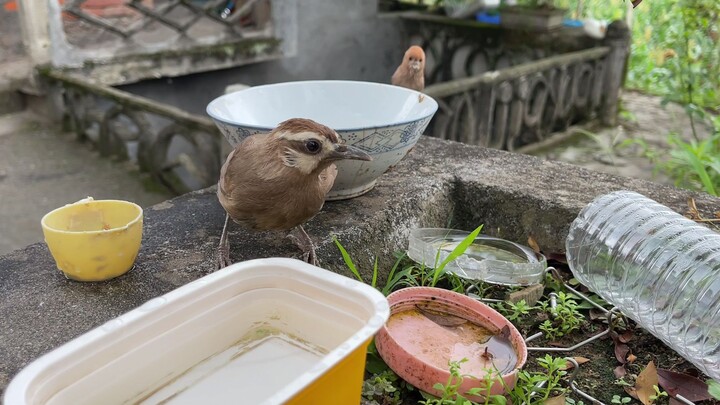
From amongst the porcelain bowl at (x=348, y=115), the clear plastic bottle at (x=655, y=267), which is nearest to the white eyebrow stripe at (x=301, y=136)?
the porcelain bowl at (x=348, y=115)

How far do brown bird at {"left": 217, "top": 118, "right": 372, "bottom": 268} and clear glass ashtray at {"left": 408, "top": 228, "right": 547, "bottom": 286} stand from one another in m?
0.46

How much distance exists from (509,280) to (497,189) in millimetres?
447

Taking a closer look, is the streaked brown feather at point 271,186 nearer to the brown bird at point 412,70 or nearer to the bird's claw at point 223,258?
the bird's claw at point 223,258

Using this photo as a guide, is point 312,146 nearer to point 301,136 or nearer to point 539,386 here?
point 301,136

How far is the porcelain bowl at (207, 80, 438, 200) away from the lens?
2.00 m

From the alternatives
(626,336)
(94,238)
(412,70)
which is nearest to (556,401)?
(626,336)

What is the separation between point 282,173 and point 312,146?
0.11m

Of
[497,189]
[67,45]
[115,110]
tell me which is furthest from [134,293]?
[67,45]

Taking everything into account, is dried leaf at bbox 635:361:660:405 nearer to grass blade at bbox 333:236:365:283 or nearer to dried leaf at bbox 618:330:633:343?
dried leaf at bbox 618:330:633:343

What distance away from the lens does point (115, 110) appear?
5.29m

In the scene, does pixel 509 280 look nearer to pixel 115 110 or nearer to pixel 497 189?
pixel 497 189

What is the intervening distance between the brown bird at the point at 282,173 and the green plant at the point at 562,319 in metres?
0.75

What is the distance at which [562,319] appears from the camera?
76.0 inches

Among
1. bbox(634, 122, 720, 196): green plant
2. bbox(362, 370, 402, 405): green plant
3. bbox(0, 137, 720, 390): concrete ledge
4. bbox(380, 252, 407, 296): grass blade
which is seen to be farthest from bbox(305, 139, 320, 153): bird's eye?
bbox(634, 122, 720, 196): green plant
